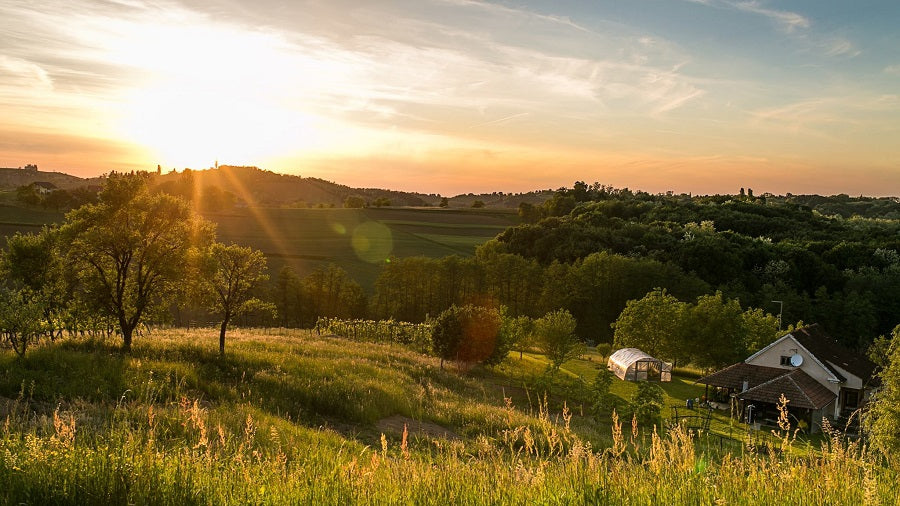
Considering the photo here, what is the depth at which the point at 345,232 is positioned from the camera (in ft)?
452

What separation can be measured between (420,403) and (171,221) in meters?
15.9

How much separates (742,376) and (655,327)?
1462cm

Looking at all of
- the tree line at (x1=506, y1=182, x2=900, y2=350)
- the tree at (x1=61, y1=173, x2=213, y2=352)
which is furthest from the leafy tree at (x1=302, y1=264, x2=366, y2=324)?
the tree at (x1=61, y1=173, x2=213, y2=352)

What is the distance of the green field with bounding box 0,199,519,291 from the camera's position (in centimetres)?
11119

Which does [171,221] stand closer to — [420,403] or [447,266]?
[420,403]

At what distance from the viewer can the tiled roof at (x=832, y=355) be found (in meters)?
49.3

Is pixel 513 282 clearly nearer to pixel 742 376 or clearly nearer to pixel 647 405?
pixel 742 376

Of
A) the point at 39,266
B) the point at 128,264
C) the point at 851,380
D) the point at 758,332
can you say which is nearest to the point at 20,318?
the point at 128,264

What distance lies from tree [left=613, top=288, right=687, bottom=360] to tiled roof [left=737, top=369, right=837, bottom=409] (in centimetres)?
1534

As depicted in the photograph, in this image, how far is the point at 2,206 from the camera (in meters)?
117

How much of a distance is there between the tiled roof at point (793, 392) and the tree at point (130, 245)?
134 feet

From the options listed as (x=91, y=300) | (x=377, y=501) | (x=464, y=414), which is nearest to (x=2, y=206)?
(x=91, y=300)

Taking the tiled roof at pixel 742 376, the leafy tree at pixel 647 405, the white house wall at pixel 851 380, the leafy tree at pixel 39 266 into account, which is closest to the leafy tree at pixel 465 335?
the leafy tree at pixel 647 405

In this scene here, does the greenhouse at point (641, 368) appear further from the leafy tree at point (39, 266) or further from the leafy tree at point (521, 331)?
the leafy tree at point (39, 266)
